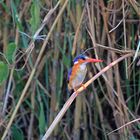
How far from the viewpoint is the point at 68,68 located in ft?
6.07

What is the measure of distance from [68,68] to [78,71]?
0.45 ft

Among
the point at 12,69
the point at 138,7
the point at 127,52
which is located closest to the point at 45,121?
the point at 12,69

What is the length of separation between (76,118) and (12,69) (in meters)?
0.29

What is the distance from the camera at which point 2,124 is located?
1876 millimetres

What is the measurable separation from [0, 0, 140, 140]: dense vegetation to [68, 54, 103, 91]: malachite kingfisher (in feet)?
0.26

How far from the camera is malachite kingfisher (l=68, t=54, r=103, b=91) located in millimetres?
1699

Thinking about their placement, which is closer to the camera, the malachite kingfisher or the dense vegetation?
the malachite kingfisher

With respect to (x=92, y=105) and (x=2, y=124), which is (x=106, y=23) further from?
(x=2, y=124)

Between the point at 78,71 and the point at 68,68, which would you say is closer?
the point at 78,71

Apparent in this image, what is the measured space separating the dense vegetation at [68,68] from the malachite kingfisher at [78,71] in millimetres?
79

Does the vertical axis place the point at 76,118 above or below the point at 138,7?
below

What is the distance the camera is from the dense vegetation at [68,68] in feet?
5.99

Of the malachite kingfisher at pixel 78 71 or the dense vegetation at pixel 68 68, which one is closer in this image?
the malachite kingfisher at pixel 78 71

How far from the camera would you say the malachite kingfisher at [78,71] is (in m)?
1.70
